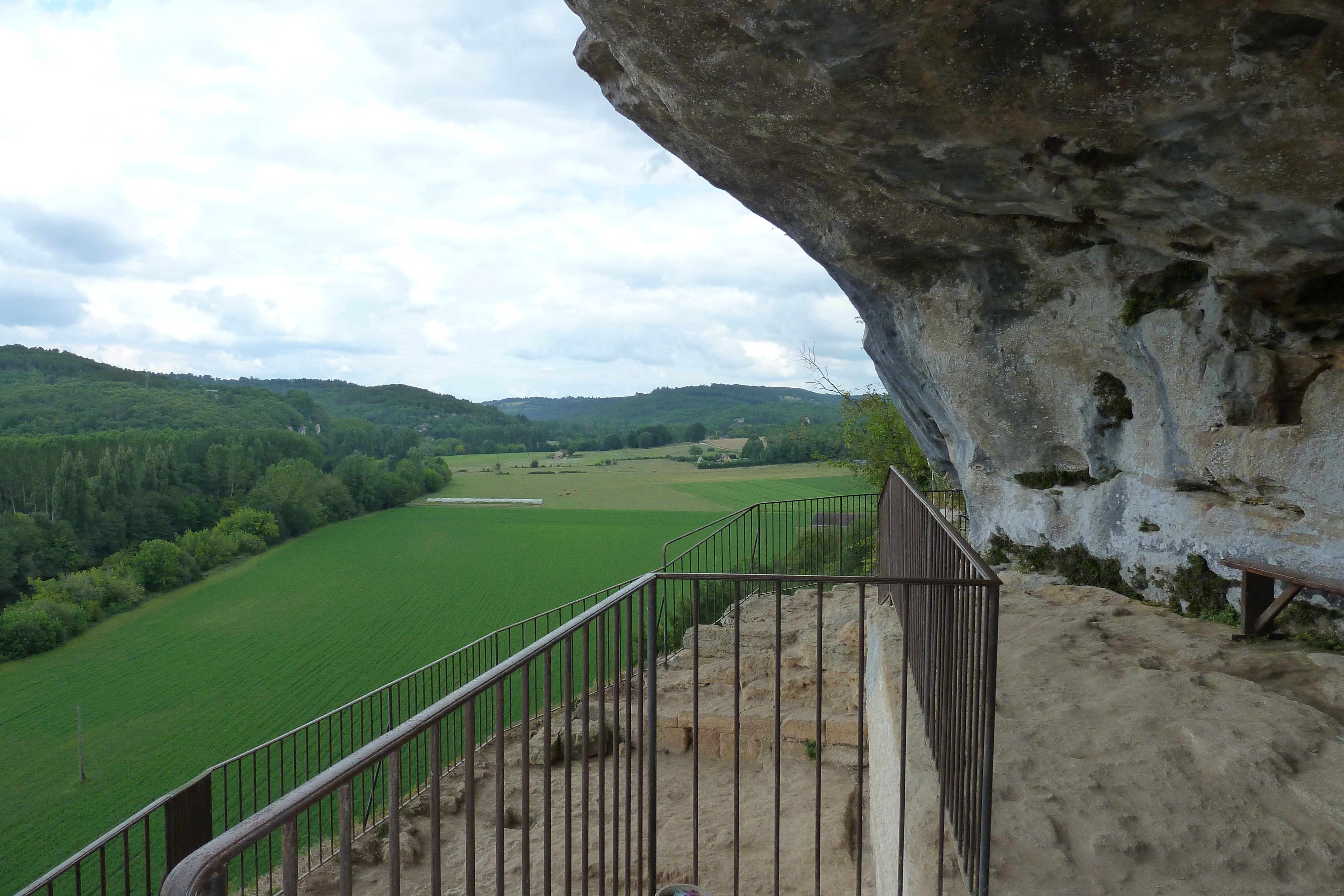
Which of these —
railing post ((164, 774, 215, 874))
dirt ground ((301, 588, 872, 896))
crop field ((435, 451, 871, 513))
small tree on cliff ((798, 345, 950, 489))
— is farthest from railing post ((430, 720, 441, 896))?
crop field ((435, 451, 871, 513))

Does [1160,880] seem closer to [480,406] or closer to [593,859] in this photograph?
[593,859]

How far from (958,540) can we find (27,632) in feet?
98.5

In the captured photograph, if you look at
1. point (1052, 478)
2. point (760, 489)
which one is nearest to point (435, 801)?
point (1052, 478)

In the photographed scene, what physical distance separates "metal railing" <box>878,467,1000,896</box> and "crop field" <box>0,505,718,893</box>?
17.7 m

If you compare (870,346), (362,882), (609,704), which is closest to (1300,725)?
(870,346)

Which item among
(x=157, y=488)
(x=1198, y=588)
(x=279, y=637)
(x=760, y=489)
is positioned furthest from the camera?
(x=760, y=489)

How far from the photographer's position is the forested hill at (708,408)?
69.8m

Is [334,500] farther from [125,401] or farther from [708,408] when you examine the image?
[708,408]

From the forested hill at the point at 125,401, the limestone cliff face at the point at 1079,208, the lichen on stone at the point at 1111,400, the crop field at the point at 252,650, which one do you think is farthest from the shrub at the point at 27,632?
the lichen on stone at the point at 1111,400

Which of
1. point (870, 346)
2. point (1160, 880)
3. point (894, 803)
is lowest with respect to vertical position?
point (894, 803)

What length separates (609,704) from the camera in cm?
746

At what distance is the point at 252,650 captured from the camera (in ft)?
77.6

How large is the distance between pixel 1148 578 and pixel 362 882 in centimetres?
663

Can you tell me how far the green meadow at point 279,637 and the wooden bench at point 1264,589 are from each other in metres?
16.3
